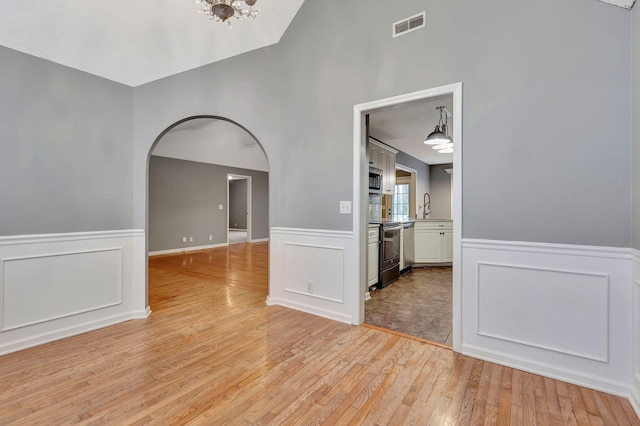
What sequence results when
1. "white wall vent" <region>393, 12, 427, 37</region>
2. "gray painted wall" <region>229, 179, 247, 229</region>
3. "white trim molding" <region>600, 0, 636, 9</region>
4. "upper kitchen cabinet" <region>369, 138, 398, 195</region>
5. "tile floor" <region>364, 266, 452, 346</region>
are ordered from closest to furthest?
1. "white trim molding" <region>600, 0, 636, 9</region>
2. "white wall vent" <region>393, 12, 427, 37</region>
3. "tile floor" <region>364, 266, 452, 346</region>
4. "upper kitchen cabinet" <region>369, 138, 398, 195</region>
5. "gray painted wall" <region>229, 179, 247, 229</region>

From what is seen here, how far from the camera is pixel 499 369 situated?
209 centimetres

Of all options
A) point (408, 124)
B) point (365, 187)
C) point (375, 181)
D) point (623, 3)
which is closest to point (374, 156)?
point (375, 181)

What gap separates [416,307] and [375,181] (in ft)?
6.43

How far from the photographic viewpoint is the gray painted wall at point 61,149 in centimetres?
237

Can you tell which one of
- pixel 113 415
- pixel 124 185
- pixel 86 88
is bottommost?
pixel 113 415

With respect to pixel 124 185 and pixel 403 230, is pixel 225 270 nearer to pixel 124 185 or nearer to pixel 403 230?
pixel 124 185

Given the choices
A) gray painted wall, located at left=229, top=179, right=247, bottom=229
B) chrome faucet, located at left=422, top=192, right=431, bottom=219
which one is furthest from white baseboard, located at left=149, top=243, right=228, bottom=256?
chrome faucet, located at left=422, top=192, right=431, bottom=219

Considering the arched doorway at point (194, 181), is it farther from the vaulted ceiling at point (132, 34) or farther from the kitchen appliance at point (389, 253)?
the kitchen appliance at point (389, 253)

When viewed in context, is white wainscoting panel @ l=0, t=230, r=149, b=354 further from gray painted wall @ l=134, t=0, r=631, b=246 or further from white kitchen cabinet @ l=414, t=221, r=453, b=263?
white kitchen cabinet @ l=414, t=221, r=453, b=263

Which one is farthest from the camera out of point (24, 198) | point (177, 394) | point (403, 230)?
point (403, 230)

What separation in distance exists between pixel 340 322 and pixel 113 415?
1842 mm

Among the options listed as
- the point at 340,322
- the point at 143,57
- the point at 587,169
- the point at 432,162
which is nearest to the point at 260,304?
the point at 340,322

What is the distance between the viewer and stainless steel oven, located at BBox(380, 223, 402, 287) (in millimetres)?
4199

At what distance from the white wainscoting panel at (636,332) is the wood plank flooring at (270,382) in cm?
9
